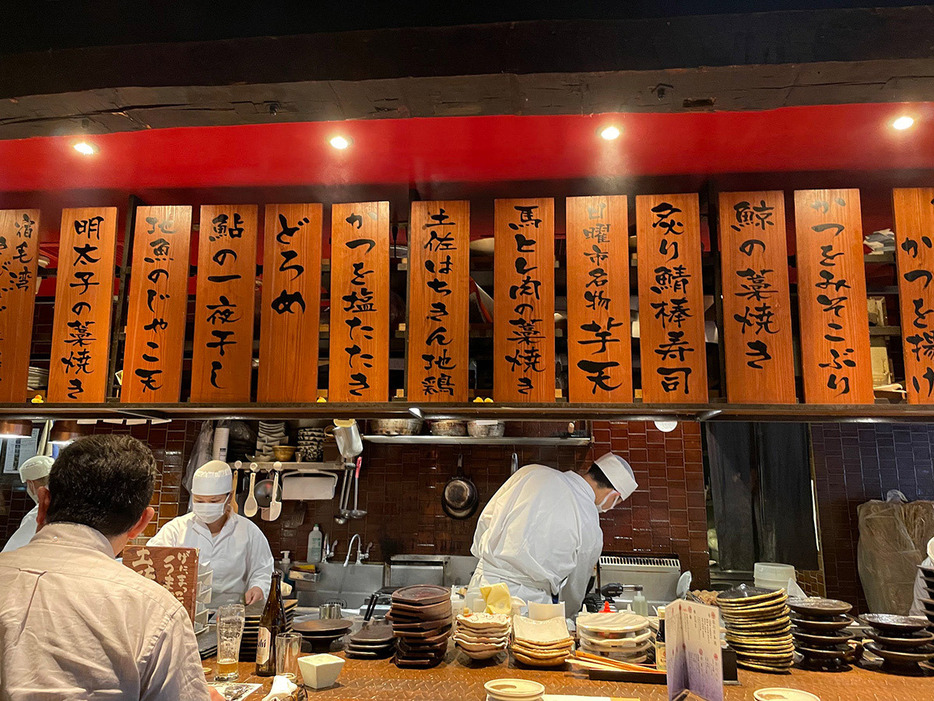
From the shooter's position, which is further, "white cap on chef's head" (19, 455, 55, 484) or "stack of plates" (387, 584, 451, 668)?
"white cap on chef's head" (19, 455, 55, 484)

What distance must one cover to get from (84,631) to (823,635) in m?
2.98

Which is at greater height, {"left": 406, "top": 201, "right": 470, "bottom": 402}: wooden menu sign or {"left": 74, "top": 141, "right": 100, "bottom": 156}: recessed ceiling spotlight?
{"left": 74, "top": 141, "right": 100, "bottom": 156}: recessed ceiling spotlight

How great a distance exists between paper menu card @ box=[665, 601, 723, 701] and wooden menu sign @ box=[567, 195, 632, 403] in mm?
Result: 944

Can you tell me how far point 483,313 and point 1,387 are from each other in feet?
8.28

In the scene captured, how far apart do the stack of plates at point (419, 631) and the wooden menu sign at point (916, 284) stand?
235cm

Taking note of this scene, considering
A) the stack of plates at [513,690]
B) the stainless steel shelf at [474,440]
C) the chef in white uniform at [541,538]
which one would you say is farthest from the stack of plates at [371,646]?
the stainless steel shelf at [474,440]

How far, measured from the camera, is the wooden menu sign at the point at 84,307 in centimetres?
331

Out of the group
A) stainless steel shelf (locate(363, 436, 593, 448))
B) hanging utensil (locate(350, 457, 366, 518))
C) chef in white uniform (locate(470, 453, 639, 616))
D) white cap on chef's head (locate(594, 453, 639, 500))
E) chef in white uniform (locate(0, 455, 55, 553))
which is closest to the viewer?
chef in white uniform (locate(470, 453, 639, 616))

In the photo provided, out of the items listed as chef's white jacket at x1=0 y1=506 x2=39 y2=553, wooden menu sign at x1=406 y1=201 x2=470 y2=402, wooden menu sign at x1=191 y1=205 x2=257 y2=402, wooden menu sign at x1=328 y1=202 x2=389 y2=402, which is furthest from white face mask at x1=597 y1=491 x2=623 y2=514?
chef's white jacket at x1=0 y1=506 x2=39 y2=553

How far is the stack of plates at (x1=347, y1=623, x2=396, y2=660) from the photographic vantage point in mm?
3176

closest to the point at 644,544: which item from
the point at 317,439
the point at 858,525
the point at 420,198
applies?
the point at 858,525

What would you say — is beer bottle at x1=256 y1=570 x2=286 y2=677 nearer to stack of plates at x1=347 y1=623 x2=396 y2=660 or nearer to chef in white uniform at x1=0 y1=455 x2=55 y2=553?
stack of plates at x1=347 y1=623 x2=396 y2=660

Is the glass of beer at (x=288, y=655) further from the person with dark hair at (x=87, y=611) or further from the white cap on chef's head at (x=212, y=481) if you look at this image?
the white cap on chef's head at (x=212, y=481)

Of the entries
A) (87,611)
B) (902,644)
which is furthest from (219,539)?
(902,644)
